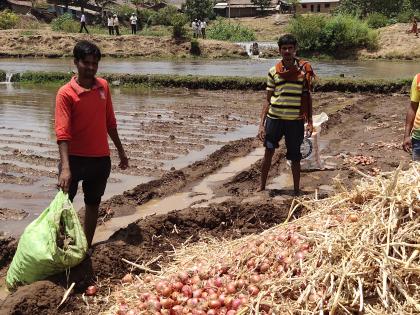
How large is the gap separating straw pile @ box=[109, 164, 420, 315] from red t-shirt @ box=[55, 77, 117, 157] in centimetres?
117

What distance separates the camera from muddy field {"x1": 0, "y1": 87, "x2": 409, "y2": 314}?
3.99 meters

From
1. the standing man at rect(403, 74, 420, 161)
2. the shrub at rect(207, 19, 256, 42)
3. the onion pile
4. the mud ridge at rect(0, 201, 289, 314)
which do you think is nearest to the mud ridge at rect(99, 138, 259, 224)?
the mud ridge at rect(0, 201, 289, 314)

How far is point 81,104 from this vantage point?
4.14m

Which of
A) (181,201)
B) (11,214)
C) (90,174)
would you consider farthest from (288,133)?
(11,214)

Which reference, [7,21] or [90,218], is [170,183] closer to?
[90,218]

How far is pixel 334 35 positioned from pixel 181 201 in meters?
29.8

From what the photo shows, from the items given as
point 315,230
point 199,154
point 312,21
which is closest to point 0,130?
point 199,154

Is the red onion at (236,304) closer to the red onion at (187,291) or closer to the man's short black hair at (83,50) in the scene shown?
the red onion at (187,291)

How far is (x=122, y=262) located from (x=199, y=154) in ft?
15.4

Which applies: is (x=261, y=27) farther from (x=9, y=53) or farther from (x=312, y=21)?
(x=9, y=53)

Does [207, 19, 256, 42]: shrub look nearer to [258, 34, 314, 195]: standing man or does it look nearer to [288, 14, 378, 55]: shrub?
[288, 14, 378, 55]: shrub

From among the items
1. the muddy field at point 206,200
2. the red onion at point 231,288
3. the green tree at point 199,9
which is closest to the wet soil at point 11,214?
the muddy field at point 206,200

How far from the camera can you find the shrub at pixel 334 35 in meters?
33.8

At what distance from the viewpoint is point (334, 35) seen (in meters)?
33.8
